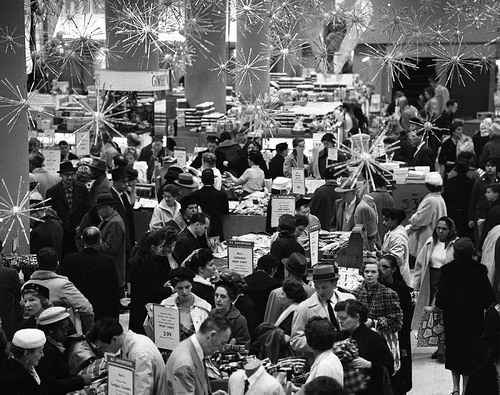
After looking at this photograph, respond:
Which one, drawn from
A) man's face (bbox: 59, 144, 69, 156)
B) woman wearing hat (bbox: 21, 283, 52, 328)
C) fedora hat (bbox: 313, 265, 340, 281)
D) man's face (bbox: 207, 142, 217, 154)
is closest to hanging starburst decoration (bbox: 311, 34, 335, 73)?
man's face (bbox: 207, 142, 217, 154)

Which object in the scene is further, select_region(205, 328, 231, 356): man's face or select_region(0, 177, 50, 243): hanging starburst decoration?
select_region(0, 177, 50, 243): hanging starburst decoration

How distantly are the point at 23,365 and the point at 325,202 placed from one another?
5.87 meters

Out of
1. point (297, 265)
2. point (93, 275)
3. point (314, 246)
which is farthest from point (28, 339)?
point (314, 246)

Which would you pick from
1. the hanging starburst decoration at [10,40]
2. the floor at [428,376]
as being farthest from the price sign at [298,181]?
the hanging starburst decoration at [10,40]

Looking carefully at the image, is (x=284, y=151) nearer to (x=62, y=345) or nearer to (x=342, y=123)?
(x=342, y=123)

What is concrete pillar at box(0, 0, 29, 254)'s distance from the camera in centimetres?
912

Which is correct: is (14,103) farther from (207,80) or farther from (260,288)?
(207,80)

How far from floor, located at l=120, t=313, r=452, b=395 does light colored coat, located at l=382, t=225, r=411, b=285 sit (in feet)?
2.37

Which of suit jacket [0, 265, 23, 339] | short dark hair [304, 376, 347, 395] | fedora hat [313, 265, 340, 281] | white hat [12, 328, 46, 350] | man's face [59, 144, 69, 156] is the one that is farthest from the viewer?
man's face [59, 144, 69, 156]

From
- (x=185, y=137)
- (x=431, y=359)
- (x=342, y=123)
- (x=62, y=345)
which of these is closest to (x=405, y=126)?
(x=342, y=123)

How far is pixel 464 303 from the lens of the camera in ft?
25.9

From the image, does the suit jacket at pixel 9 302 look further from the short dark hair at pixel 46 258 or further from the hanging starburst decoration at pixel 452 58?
the hanging starburst decoration at pixel 452 58

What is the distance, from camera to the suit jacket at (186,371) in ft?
18.1

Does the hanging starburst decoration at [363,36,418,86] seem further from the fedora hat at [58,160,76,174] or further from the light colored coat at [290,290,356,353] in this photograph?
the light colored coat at [290,290,356,353]
